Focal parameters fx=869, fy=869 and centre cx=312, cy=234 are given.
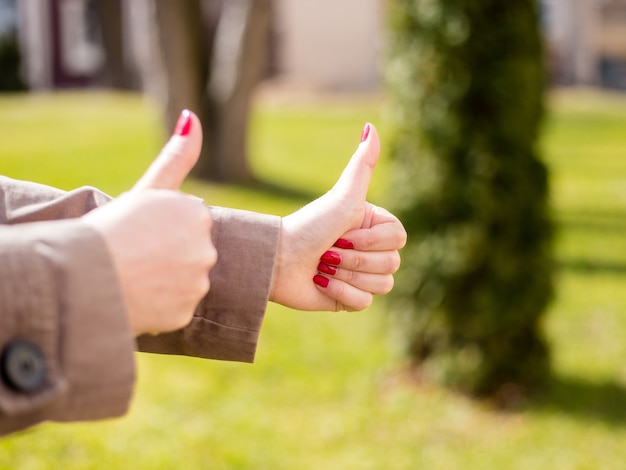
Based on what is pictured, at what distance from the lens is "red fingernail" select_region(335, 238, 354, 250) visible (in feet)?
5.44

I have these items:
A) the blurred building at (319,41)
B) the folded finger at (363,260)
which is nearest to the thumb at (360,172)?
the folded finger at (363,260)

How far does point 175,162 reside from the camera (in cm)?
133

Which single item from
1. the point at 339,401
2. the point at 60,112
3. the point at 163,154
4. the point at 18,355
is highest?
the point at 163,154

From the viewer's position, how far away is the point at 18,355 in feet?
3.44

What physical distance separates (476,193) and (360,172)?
2.58 m

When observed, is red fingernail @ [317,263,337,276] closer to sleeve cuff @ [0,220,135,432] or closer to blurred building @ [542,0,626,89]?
sleeve cuff @ [0,220,135,432]

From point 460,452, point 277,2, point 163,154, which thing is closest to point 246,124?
point 460,452

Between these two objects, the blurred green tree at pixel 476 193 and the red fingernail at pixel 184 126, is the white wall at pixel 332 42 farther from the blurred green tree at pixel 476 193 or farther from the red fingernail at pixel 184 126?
the red fingernail at pixel 184 126

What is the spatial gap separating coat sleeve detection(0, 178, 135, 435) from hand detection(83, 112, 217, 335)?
0.03m

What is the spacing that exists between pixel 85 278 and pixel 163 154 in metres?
0.31

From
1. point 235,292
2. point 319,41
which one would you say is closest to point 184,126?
point 235,292

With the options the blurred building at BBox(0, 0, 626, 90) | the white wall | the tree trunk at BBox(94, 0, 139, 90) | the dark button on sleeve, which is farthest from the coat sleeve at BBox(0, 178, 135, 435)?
the white wall

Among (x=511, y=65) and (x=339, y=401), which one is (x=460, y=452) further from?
(x=511, y=65)

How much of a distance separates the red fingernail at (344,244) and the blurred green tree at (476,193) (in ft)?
8.47
